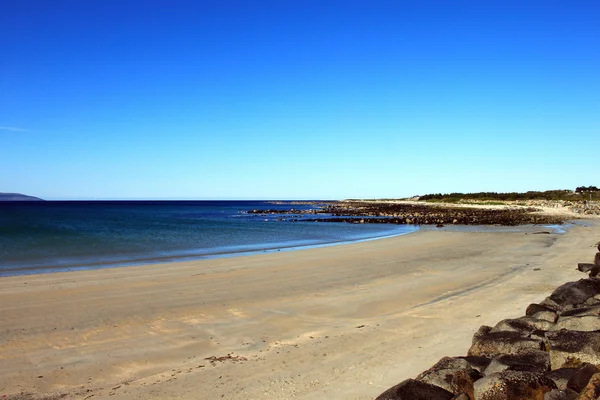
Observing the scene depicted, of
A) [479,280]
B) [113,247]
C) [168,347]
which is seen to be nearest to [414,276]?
[479,280]

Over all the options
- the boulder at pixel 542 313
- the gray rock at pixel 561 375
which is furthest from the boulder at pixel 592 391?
the boulder at pixel 542 313

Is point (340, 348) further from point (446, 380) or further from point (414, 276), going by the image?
point (414, 276)

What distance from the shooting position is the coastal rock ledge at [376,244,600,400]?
441cm

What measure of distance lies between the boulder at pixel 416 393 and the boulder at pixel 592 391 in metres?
1.35

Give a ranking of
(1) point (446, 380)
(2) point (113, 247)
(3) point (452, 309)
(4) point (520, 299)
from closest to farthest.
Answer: (1) point (446, 380) → (3) point (452, 309) → (4) point (520, 299) → (2) point (113, 247)

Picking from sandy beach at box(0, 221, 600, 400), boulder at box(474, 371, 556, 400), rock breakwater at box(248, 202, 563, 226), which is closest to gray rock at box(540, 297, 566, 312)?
sandy beach at box(0, 221, 600, 400)

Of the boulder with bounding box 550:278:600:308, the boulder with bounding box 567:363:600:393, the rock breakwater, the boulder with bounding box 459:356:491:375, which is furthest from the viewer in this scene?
the rock breakwater

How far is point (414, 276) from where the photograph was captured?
15453 millimetres

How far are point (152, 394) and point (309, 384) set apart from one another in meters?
2.15

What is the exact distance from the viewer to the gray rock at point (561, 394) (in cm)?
417

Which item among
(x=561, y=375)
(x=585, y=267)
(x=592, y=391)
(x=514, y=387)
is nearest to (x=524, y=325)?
(x=561, y=375)

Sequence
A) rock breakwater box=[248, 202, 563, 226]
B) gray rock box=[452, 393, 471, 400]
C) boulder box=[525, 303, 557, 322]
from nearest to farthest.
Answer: gray rock box=[452, 393, 471, 400], boulder box=[525, 303, 557, 322], rock breakwater box=[248, 202, 563, 226]

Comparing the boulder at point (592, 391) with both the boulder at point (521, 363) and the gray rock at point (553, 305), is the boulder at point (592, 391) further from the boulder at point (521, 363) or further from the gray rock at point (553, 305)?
the gray rock at point (553, 305)

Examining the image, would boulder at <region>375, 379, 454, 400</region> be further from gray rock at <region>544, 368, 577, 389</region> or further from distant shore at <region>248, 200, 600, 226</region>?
distant shore at <region>248, 200, 600, 226</region>
